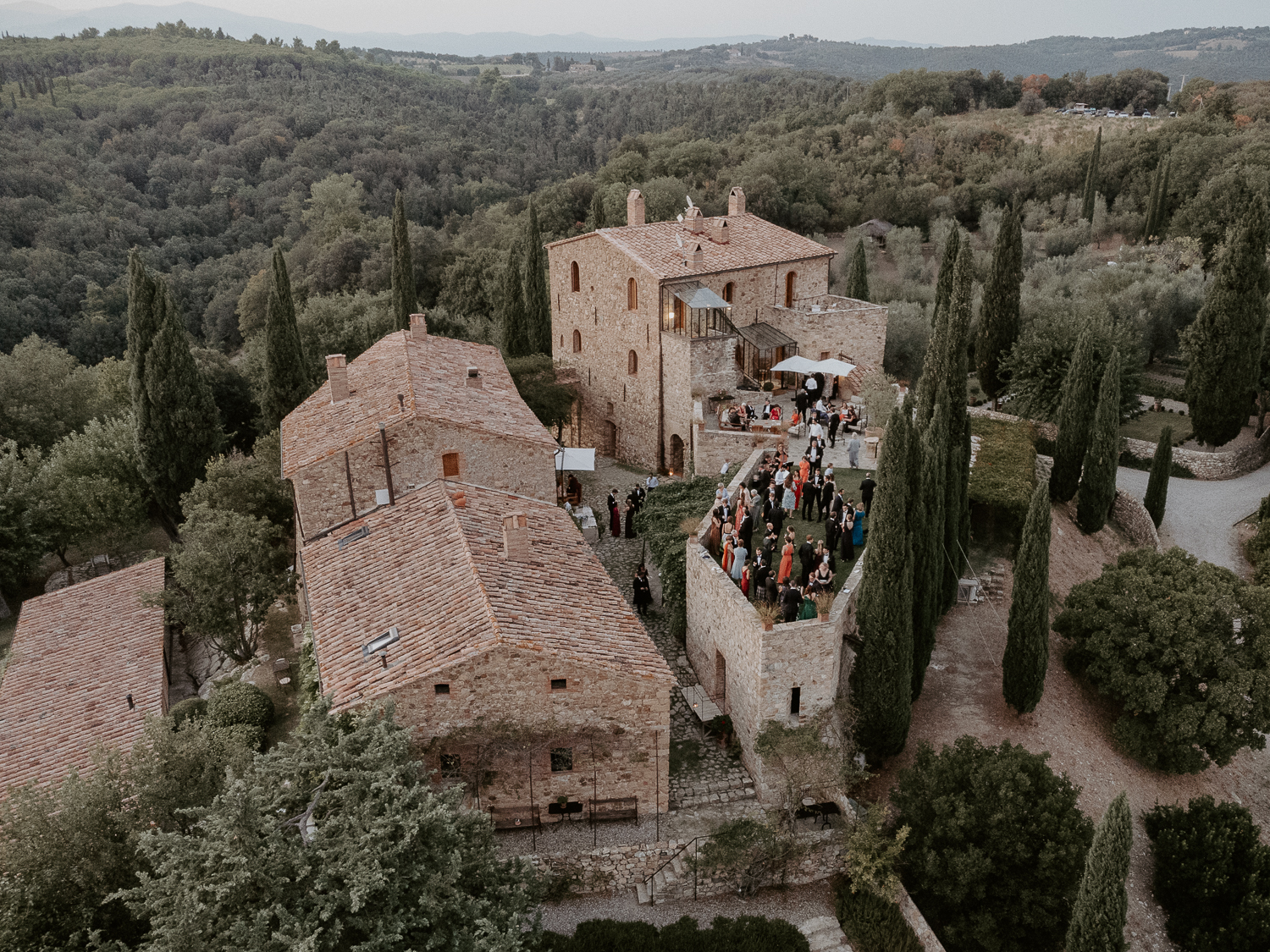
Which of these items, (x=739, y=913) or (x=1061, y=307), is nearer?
(x=739, y=913)

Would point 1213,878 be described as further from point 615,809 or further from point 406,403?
point 406,403

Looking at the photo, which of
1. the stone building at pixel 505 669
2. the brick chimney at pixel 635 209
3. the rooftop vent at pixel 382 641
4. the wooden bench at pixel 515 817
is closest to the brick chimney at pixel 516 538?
the stone building at pixel 505 669

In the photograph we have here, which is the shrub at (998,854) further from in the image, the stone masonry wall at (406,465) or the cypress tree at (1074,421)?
the cypress tree at (1074,421)

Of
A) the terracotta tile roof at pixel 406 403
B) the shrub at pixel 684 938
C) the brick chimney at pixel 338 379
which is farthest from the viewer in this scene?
the brick chimney at pixel 338 379

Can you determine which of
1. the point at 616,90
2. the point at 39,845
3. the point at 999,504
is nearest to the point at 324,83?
the point at 616,90

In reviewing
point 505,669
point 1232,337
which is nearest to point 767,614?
point 505,669

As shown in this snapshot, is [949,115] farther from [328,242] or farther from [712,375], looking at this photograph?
[712,375]
